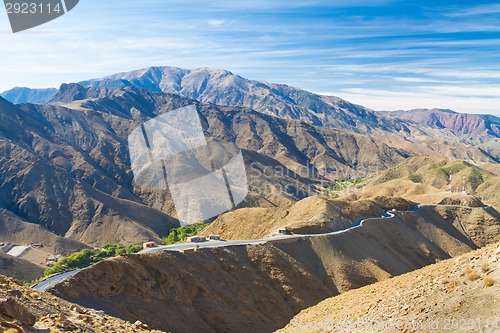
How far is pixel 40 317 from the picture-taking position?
16.6m

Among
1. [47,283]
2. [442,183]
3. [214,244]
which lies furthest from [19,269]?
[442,183]

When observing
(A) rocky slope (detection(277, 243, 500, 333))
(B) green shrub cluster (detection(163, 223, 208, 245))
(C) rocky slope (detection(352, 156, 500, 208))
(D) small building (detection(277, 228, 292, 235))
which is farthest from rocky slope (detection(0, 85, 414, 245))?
(A) rocky slope (detection(277, 243, 500, 333))

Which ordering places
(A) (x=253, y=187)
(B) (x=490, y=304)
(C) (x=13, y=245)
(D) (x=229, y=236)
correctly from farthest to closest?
(A) (x=253, y=187), (C) (x=13, y=245), (D) (x=229, y=236), (B) (x=490, y=304)

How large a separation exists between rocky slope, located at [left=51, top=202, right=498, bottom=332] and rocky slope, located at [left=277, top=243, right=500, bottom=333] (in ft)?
58.4

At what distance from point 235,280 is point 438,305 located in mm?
31173

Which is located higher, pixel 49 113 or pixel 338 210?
pixel 49 113

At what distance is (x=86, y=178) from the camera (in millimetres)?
152000

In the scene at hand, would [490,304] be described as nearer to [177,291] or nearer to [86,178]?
[177,291]

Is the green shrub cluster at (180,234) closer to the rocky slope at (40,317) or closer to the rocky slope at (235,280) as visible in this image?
the rocky slope at (235,280)

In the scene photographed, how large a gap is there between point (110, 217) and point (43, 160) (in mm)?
35712

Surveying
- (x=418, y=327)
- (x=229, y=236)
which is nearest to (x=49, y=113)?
(x=229, y=236)

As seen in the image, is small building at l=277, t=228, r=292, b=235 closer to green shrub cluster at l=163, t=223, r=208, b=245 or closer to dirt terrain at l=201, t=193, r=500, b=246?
dirt terrain at l=201, t=193, r=500, b=246

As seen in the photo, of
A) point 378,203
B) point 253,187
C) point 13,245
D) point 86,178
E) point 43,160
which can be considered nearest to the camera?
point 378,203

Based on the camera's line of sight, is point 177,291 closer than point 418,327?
No
